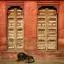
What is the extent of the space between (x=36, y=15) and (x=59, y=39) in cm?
162

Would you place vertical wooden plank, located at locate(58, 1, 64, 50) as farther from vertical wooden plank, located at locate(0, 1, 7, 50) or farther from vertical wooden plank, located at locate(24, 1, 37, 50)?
vertical wooden plank, located at locate(0, 1, 7, 50)

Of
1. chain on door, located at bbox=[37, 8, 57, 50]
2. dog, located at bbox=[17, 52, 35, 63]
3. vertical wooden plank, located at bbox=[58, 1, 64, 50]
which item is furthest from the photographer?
chain on door, located at bbox=[37, 8, 57, 50]

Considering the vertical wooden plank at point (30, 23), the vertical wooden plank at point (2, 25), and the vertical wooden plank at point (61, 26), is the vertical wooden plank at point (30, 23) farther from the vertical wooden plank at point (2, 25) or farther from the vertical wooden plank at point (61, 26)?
the vertical wooden plank at point (61, 26)

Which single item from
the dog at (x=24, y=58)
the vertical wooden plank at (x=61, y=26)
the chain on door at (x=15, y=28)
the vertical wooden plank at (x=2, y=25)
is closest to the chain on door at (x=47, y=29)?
the vertical wooden plank at (x=61, y=26)

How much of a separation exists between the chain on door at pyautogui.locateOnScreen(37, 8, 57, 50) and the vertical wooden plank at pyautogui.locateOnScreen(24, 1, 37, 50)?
11.8 inches

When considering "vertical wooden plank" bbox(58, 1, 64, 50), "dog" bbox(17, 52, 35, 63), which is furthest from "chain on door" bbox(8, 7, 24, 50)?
"vertical wooden plank" bbox(58, 1, 64, 50)

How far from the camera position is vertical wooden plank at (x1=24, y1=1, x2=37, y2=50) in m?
24.2

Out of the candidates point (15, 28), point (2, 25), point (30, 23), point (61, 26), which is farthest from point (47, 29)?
point (2, 25)

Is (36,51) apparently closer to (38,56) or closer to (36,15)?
(38,56)

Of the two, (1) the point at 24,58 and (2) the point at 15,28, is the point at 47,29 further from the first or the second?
(1) the point at 24,58

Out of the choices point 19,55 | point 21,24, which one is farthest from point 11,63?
point 21,24

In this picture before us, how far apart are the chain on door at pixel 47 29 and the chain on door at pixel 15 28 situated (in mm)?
885

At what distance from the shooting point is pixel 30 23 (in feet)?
79.3

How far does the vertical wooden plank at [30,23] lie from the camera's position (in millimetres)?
24156
